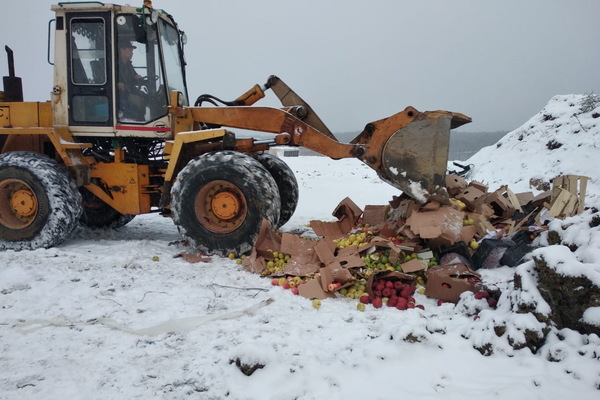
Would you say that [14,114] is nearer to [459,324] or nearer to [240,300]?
[240,300]

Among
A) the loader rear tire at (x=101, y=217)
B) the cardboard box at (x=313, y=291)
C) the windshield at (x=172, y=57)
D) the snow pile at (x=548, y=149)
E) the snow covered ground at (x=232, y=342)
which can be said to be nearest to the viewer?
the snow covered ground at (x=232, y=342)

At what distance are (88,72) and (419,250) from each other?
499 cm

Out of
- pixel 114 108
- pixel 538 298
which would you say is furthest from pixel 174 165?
pixel 538 298

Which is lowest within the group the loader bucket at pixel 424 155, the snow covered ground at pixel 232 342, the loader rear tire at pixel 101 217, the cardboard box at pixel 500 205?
the snow covered ground at pixel 232 342

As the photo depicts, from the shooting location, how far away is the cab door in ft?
18.4

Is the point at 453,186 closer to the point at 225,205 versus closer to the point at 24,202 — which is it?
the point at 225,205

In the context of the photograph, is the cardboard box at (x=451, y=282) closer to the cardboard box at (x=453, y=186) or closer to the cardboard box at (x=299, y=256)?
the cardboard box at (x=299, y=256)

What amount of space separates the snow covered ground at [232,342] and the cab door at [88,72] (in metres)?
2.09

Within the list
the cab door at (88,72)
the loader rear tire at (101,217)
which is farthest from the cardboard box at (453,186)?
the loader rear tire at (101,217)

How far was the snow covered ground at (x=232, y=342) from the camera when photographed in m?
2.44

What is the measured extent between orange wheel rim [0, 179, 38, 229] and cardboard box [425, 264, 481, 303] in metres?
5.11

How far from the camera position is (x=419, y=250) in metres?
4.45

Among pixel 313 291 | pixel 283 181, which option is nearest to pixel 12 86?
pixel 283 181

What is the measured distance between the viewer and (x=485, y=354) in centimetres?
270
